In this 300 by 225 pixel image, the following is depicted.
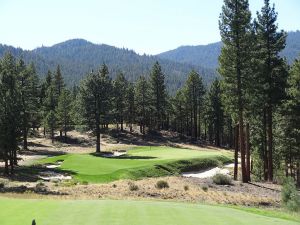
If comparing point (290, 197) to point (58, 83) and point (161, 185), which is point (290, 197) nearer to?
point (161, 185)

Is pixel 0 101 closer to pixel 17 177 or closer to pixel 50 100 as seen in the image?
pixel 17 177

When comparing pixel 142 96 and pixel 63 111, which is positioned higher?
pixel 142 96

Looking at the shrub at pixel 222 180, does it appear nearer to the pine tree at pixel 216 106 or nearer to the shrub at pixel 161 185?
the shrub at pixel 161 185

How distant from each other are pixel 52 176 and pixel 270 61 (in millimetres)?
26199

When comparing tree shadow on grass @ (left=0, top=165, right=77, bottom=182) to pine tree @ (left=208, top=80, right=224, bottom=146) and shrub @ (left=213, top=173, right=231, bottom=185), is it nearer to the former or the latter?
shrub @ (left=213, top=173, right=231, bottom=185)

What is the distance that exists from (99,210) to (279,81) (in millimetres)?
27930

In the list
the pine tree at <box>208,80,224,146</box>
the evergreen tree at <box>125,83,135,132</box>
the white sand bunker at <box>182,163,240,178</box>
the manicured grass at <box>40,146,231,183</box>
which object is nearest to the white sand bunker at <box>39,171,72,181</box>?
the manicured grass at <box>40,146,231,183</box>

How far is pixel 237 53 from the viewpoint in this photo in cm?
3894

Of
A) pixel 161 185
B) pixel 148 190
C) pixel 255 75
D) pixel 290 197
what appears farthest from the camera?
pixel 255 75

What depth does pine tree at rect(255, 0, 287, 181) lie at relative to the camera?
41.2 metres

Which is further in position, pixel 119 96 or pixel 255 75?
pixel 119 96

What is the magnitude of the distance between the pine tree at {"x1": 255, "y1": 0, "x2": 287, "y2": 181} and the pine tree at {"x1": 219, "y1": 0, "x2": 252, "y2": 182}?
233cm

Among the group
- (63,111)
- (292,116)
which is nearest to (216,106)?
(63,111)

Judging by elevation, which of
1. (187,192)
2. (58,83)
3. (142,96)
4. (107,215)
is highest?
(58,83)
